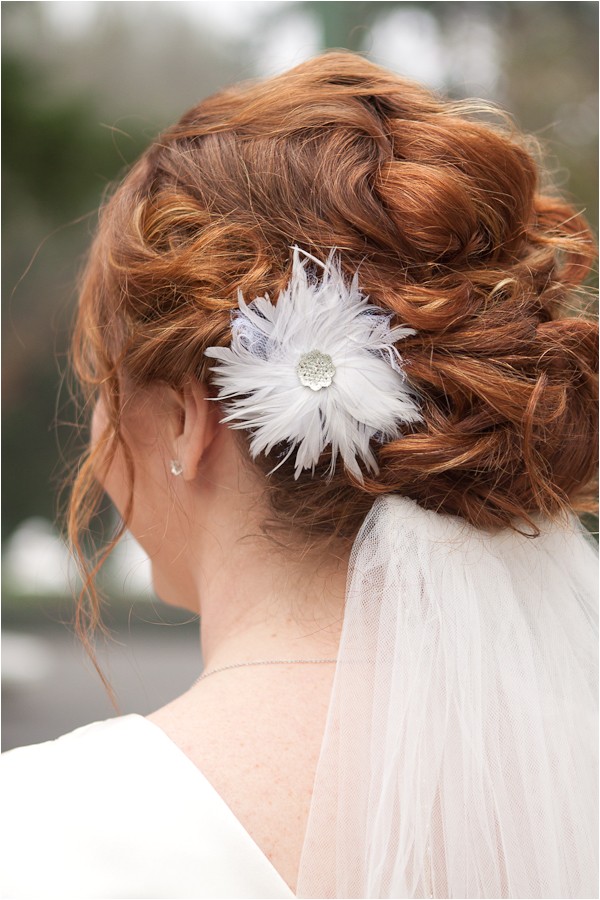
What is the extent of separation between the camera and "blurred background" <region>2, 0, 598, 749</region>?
12.0 ft

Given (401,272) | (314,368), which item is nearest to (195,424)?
(314,368)

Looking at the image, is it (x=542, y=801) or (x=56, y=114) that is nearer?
(x=542, y=801)

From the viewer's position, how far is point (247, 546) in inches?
49.0

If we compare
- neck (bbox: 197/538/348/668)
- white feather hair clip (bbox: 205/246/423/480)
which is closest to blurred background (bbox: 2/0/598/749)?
neck (bbox: 197/538/348/668)

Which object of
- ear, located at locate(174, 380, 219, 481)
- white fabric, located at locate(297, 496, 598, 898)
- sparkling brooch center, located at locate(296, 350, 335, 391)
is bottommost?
white fabric, located at locate(297, 496, 598, 898)

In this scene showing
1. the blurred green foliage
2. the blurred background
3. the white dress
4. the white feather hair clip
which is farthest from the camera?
the blurred green foliage

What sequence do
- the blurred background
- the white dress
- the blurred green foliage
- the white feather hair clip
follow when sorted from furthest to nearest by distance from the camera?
1. the blurred green foliage
2. the blurred background
3. the white feather hair clip
4. the white dress

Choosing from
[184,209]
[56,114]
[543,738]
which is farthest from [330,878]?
[56,114]

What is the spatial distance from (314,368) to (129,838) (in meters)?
0.65

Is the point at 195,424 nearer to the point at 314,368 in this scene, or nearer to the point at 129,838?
the point at 314,368

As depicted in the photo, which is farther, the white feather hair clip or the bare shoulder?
the white feather hair clip

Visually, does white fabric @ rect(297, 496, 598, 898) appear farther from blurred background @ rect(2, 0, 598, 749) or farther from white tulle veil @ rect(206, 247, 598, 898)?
blurred background @ rect(2, 0, 598, 749)

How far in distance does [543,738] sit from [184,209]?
2.95 feet

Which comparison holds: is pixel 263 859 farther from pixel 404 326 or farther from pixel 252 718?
pixel 404 326
